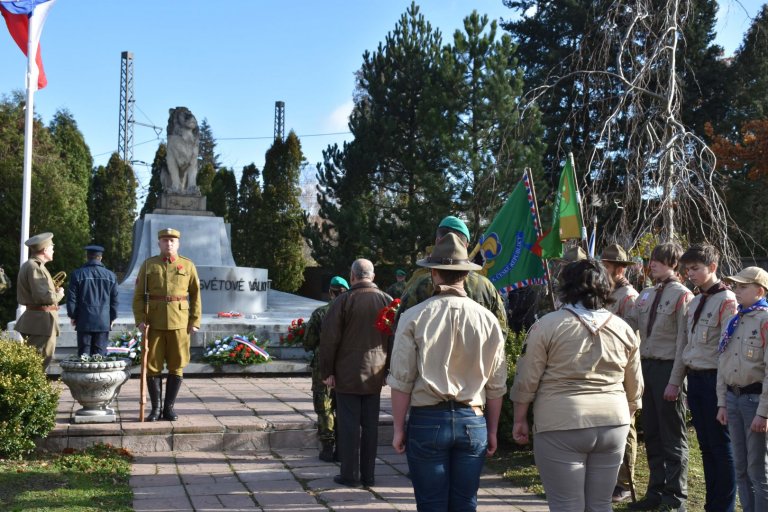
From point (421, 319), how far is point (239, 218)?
2774 cm

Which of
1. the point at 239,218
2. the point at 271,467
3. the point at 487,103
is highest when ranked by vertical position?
the point at 487,103

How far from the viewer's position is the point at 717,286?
5.03 metres

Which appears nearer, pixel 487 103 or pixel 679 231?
pixel 679 231

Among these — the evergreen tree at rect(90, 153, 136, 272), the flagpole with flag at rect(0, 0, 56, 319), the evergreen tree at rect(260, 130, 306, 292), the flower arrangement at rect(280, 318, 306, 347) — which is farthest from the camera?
the evergreen tree at rect(90, 153, 136, 272)

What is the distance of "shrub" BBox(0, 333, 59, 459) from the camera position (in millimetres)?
6156

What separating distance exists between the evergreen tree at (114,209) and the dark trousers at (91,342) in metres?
22.4

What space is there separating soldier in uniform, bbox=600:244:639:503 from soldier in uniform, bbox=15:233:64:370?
5628 mm

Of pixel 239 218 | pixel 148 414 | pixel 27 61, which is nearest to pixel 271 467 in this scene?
pixel 148 414

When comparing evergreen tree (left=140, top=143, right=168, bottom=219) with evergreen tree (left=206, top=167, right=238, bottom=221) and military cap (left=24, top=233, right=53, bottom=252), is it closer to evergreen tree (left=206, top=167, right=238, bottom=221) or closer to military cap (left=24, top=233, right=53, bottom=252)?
evergreen tree (left=206, top=167, right=238, bottom=221)

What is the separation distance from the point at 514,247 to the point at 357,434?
2.39 meters

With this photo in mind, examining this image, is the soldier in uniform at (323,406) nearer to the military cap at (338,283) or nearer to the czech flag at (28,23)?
the military cap at (338,283)

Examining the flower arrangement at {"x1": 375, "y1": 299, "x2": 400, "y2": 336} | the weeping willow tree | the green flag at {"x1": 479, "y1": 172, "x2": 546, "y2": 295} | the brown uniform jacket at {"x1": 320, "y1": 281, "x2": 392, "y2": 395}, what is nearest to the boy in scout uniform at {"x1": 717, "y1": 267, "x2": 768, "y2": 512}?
the flower arrangement at {"x1": 375, "y1": 299, "x2": 400, "y2": 336}

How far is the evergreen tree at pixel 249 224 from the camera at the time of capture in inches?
1133

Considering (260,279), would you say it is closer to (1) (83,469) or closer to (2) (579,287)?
(1) (83,469)
